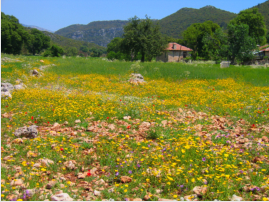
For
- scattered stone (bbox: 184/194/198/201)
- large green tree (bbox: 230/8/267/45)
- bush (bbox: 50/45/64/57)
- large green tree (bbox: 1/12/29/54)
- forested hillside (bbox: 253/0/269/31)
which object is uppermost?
forested hillside (bbox: 253/0/269/31)

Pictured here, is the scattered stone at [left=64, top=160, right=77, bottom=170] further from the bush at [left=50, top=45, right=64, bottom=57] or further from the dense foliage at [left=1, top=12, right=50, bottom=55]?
the dense foliage at [left=1, top=12, right=50, bottom=55]

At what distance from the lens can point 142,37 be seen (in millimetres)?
44750

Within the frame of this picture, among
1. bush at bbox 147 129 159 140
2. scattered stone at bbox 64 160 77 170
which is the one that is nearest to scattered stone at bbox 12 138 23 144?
scattered stone at bbox 64 160 77 170

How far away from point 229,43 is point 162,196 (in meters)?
44.4

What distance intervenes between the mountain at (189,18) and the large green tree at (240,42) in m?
101

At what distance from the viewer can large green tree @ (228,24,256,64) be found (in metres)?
40.2

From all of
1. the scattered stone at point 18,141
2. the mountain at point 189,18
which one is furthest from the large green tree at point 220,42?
the mountain at point 189,18

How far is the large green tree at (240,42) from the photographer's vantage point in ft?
132

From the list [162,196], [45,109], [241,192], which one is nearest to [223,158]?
[241,192]

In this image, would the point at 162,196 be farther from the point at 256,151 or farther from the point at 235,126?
the point at 235,126

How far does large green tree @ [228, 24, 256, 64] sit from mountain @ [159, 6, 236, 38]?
332 ft

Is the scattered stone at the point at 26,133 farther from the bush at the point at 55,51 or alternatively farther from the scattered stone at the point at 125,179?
the bush at the point at 55,51

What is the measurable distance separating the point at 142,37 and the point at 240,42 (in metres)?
18.8

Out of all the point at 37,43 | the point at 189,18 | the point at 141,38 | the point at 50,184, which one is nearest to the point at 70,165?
the point at 50,184
